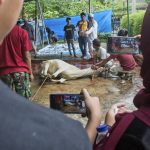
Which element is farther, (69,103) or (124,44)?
(124,44)

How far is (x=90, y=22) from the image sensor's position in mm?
15469

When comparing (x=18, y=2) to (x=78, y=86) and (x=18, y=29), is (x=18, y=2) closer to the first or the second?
(x=18, y=29)

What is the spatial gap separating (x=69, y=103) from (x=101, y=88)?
22.4 feet

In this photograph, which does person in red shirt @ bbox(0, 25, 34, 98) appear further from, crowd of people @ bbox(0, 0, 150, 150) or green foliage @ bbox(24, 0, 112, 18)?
green foliage @ bbox(24, 0, 112, 18)

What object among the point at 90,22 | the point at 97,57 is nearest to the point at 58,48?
the point at 90,22

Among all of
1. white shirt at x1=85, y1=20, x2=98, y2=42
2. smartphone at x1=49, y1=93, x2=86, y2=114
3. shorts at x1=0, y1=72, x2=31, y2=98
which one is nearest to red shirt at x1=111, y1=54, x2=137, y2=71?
shorts at x1=0, y1=72, x2=31, y2=98

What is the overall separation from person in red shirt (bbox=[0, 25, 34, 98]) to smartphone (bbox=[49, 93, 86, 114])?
3.01 meters

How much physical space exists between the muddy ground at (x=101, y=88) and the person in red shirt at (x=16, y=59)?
8.13ft

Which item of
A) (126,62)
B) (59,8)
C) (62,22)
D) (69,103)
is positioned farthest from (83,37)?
(69,103)

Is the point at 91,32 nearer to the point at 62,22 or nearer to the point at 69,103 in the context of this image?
the point at 62,22

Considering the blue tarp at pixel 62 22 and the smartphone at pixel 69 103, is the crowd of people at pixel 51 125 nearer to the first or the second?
the smartphone at pixel 69 103

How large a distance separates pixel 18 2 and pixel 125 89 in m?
7.93

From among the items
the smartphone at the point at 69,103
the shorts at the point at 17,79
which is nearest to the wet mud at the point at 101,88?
the shorts at the point at 17,79

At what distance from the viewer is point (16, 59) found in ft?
16.7
